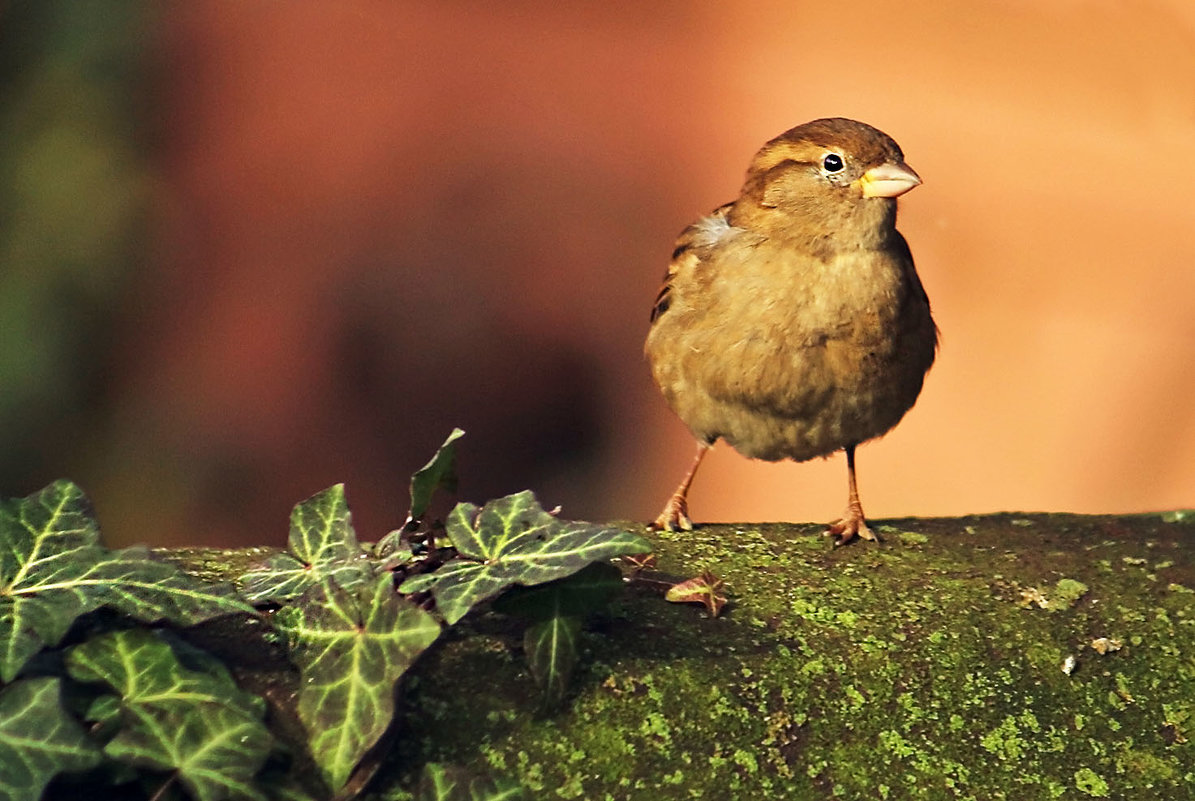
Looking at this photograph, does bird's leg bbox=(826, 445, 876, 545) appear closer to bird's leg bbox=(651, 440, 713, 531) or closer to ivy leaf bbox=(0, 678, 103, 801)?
bird's leg bbox=(651, 440, 713, 531)

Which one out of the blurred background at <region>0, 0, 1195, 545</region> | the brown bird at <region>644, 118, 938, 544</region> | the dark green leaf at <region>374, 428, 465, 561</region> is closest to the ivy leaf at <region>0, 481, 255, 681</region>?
the dark green leaf at <region>374, 428, 465, 561</region>

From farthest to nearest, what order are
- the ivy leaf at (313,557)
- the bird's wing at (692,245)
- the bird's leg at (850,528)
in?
1. the bird's wing at (692,245)
2. the bird's leg at (850,528)
3. the ivy leaf at (313,557)

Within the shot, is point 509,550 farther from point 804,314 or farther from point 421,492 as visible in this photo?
point 804,314

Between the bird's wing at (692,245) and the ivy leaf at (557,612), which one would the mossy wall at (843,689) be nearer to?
the ivy leaf at (557,612)

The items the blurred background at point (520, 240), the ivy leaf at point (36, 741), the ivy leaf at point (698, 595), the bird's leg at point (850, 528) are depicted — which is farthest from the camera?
the blurred background at point (520, 240)

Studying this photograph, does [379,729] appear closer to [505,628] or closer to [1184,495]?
[505,628]

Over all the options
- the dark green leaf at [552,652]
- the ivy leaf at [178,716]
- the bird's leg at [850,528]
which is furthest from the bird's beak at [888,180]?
the ivy leaf at [178,716]
